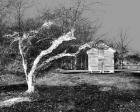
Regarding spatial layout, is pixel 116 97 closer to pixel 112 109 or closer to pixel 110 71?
pixel 112 109

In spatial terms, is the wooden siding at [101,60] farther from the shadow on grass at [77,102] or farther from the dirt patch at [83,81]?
the shadow on grass at [77,102]

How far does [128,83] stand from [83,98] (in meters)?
8.82

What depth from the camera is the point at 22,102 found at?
1644 cm

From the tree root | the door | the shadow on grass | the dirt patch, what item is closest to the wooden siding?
the door

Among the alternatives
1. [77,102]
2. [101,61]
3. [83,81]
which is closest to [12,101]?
[77,102]

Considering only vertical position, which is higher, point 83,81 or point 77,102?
point 83,81

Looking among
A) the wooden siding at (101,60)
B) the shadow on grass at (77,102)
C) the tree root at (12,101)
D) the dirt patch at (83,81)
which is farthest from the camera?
the wooden siding at (101,60)

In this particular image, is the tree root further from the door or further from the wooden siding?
the door

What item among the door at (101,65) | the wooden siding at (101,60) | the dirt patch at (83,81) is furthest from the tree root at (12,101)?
the door at (101,65)

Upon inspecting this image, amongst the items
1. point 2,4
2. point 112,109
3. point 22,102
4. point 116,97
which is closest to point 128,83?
point 116,97

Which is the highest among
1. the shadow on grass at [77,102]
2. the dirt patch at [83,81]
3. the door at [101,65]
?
the door at [101,65]

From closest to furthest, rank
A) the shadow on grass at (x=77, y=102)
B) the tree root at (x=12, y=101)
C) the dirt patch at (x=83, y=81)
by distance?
1. the shadow on grass at (x=77, y=102)
2. the tree root at (x=12, y=101)
3. the dirt patch at (x=83, y=81)

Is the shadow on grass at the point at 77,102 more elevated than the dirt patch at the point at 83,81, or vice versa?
the dirt patch at the point at 83,81

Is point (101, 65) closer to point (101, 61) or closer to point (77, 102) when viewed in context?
point (101, 61)
